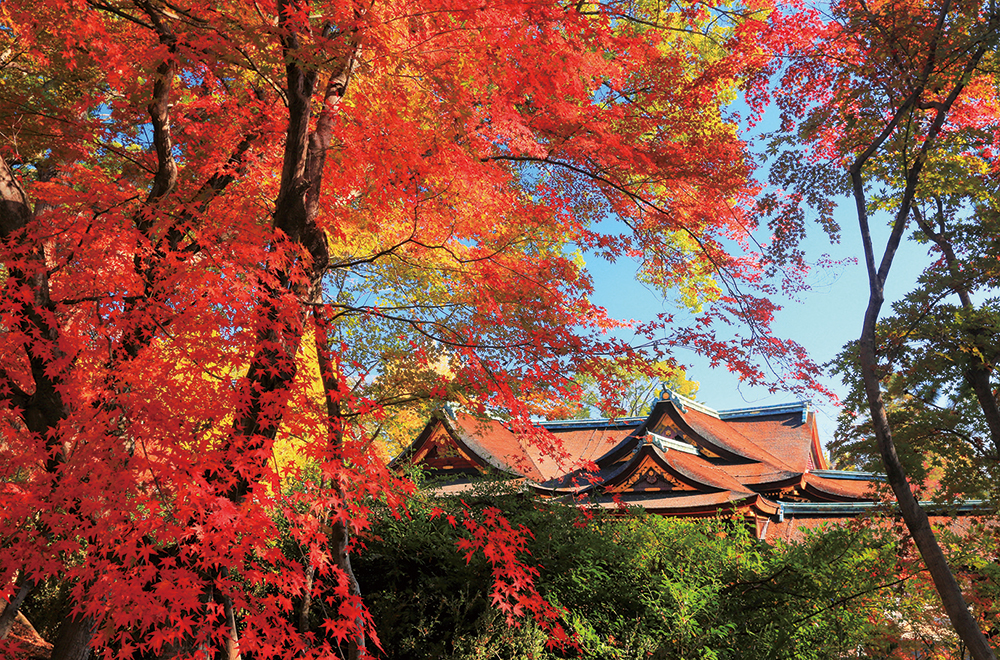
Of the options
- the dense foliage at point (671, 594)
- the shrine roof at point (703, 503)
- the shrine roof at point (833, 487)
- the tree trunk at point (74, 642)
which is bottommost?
the tree trunk at point (74, 642)

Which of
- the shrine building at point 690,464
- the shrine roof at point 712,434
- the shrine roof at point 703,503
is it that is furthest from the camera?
the shrine roof at point 712,434

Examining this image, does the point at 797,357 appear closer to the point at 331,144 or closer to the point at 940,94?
the point at 940,94

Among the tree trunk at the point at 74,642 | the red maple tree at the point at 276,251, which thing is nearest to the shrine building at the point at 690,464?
the red maple tree at the point at 276,251

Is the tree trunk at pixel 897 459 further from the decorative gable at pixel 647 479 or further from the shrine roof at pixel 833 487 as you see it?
the shrine roof at pixel 833 487

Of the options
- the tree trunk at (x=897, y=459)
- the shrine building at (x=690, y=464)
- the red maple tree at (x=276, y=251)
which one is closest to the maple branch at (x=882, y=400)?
the tree trunk at (x=897, y=459)

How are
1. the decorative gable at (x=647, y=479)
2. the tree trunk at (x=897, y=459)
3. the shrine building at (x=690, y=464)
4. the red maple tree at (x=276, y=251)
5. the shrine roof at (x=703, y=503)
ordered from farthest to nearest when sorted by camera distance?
the decorative gable at (x=647, y=479) → the shrine building at (x=690, y=464) → the shrine roof at (x=703, y=503) → the tree trunk at (x=897, y=459) → the red maple tree at (x=276, y=251)

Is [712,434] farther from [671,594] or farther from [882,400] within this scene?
[671,594]

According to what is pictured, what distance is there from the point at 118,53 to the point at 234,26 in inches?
86.3

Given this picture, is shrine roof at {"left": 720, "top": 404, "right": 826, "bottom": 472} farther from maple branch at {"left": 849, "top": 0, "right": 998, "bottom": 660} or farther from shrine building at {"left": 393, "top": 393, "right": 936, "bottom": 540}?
maple branch at {"left": 849, "top": 0, "right": 998, "bottom": 660}

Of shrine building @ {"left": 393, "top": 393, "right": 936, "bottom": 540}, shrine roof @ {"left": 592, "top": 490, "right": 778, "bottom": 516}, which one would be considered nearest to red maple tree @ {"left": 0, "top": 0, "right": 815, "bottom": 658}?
shrine building @ {"left": 393, "top": 393, "right": 936, "bottom": 540}

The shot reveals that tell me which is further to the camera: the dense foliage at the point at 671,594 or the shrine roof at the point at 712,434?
the shrine roof at the point at 712,434

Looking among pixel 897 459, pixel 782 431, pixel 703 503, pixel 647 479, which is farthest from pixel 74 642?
pixel 782 431

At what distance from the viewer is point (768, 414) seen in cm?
1934

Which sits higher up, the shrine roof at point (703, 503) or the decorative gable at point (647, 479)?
the decorative gable at point (647, 479)
